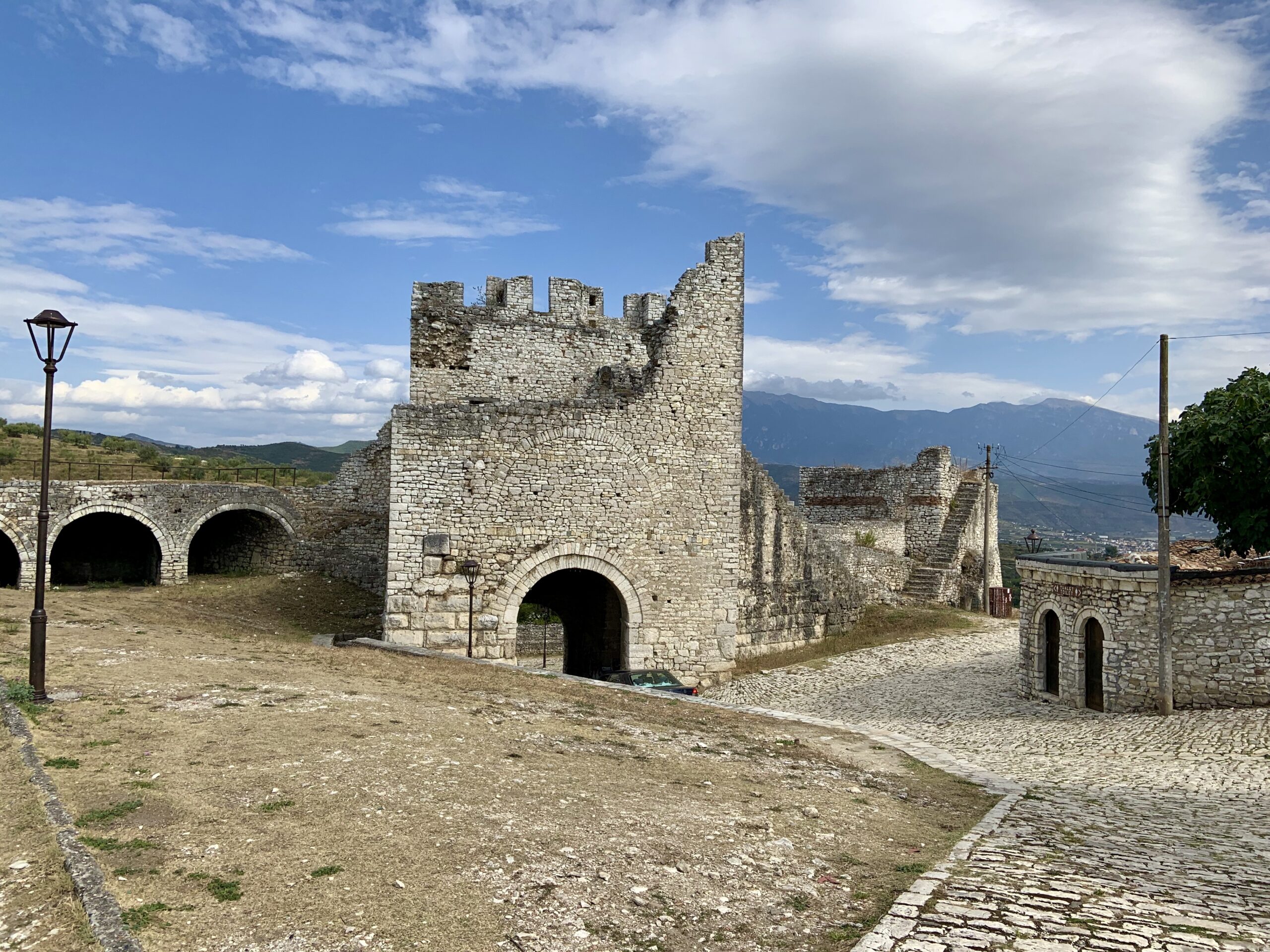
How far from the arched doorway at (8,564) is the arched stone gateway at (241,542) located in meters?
4.81

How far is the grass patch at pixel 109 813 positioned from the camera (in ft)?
21.0

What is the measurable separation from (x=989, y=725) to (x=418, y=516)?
38.6 feet

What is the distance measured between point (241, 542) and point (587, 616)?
14.3m

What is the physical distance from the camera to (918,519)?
33.3 metres

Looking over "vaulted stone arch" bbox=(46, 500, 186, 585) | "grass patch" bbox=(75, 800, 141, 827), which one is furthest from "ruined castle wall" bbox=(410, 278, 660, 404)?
"grass patch" bbox=(75, 800, 141, 827)

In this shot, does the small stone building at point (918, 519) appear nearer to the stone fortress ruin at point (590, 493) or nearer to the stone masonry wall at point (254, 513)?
the stone fortress ruin at point (590, 493)

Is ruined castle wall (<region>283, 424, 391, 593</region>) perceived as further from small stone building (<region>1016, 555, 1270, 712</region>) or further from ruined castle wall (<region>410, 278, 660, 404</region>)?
small stone building (<region>1016, 555, 1270, 712</region>)

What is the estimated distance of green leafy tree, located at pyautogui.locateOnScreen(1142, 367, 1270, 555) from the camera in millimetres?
15812

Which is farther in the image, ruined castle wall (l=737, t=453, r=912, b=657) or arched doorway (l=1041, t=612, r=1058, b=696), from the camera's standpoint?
ruined castle wall (l=737, t=453, r=912, b=657)

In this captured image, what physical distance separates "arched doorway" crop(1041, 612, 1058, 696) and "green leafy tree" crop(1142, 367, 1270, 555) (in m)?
3.10

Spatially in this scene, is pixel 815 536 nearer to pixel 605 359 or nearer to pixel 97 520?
pixel 605 359

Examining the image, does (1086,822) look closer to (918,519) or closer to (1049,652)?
(1049,652)

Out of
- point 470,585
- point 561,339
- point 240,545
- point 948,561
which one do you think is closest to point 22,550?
point 240,545

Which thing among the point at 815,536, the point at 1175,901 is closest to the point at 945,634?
the point at 815,536
